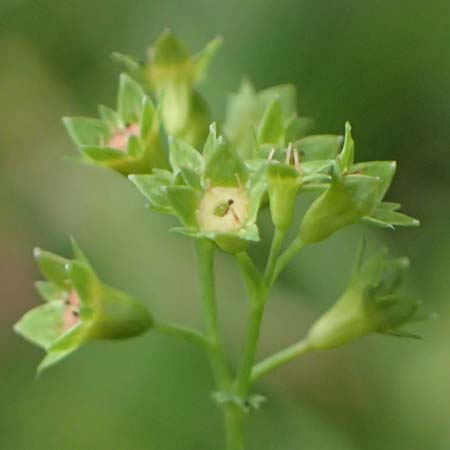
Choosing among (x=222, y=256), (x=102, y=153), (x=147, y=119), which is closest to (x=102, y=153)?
(x=102, y=153)

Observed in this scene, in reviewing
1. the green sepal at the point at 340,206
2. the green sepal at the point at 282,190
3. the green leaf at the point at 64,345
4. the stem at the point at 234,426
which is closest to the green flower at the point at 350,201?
the green sepal at the point at 340,206

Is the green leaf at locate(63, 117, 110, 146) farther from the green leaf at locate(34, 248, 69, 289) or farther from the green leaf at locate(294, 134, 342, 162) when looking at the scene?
the green leaf at locate(294, 134, 342, 162)

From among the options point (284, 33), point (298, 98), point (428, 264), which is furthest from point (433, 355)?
point (284, 33)

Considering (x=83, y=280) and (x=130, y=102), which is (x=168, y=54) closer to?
(x=130, y=102)

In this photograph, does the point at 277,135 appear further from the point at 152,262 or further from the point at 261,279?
the point at 152,262

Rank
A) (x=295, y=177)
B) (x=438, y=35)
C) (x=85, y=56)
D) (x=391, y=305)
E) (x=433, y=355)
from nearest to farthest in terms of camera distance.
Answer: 1. (x=295, y=177)
2. (x=391, y=305)
3. (x=433, y=355)
4. (x=438, y=35)
5. (x=85, y=56)
